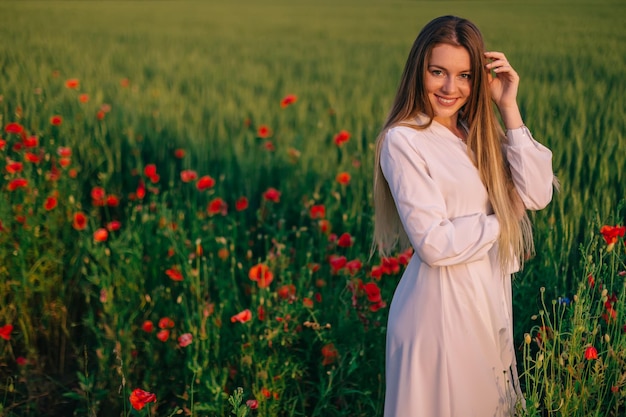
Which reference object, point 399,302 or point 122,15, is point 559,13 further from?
A: point 399,302

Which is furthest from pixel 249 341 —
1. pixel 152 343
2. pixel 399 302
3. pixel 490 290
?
pixel 490 290

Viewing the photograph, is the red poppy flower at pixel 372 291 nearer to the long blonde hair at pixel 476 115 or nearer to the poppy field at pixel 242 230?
the poppy field at pixel 242 230

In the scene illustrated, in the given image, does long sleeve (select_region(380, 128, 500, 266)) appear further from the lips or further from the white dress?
the lips

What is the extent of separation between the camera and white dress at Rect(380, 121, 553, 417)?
1.69m

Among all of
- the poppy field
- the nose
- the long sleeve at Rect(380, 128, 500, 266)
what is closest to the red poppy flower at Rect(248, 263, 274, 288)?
the poppy field

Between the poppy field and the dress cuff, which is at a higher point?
the dress cuff

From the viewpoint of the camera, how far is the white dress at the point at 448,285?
5.54 feet

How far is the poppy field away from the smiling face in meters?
0.44

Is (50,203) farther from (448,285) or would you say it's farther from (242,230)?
(448,285)

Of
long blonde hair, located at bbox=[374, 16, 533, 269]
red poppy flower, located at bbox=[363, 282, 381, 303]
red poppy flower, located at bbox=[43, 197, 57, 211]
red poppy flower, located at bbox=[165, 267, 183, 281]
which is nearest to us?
long blonde hair, located at bbox=[374, 16, 533, 269]

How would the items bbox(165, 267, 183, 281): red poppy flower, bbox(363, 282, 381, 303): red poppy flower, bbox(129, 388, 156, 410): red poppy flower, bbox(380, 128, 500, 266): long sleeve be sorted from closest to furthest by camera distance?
bbox(380, 128, 500, 266): long sleeve
bbox(129, 388, 156, 410): red poppy flower
bbox(363, 282, 381, 303): red poppy flower
bbox(165, 267, 183, 281): red poppy flower

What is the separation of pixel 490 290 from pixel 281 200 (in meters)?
2.22

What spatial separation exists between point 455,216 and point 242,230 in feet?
6.38

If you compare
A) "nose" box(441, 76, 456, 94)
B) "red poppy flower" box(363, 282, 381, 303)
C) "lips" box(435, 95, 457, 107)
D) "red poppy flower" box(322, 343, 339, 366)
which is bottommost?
"red poppy flower" box(322, 343, 339, 366)
